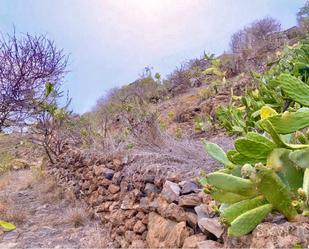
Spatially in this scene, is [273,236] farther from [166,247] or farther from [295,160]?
[166,247]

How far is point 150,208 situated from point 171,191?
0.55 meters

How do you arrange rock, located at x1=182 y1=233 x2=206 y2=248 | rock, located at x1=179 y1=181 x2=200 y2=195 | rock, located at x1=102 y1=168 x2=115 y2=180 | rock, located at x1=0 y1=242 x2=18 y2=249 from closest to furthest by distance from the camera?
1. rock, located at x1=182 y1=233 x2=206 y2=248
2. rock, located at x1=179 y1=181 x2=200 y2=195
3. rock, located at x1=0 y1=242 x2=18 y2=249
4. rock, located at x1=102 y1=168 x2=115 y2=180

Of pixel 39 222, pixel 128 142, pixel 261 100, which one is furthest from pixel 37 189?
pixel 261 100

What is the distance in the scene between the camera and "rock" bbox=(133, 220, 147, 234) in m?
4.12

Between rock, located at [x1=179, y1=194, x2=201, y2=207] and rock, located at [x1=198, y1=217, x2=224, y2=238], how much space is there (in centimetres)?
49

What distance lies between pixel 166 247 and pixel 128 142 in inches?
117

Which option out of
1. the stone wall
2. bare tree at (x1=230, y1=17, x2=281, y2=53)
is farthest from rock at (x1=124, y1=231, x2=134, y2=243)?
bare tree at (x1=230, y1=17, x2=281, y2=53)

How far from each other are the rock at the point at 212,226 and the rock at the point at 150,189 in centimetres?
151

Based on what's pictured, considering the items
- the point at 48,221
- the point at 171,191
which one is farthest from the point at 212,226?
the point at 48,221

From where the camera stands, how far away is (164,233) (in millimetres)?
3443

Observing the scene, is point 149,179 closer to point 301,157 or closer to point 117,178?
point 117,178

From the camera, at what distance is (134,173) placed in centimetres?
487

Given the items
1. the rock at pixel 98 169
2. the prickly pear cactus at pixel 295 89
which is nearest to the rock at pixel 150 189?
the rock at pixel 98 169

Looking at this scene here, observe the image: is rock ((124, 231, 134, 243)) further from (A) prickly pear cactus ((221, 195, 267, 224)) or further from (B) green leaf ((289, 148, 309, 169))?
(B) green leaf ((289, 148, 309, 169))
